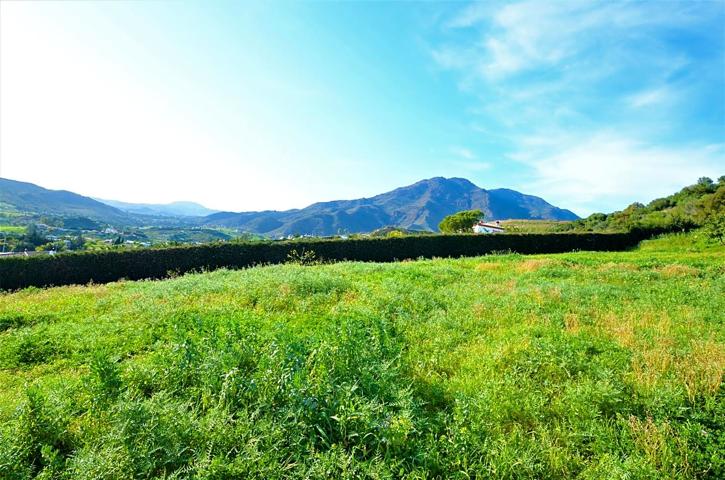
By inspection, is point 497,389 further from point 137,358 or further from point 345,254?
point 345,254

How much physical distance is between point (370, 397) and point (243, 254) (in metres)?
21.0

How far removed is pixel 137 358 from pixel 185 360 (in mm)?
2056

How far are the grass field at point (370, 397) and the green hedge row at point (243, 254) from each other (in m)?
12.8

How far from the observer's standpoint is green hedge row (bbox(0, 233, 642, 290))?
18062 mm

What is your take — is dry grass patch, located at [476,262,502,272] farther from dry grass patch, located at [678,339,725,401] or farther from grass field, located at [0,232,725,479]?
dry grass patch, located at [678,339,725,401]

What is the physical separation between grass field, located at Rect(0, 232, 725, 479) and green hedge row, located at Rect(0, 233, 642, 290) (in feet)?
41.9

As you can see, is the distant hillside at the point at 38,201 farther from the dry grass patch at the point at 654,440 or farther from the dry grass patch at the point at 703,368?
the dry grass patch at the point at 703,368

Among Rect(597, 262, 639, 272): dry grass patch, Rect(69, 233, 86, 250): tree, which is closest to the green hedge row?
Rect(69, 233, 86, 250): tree

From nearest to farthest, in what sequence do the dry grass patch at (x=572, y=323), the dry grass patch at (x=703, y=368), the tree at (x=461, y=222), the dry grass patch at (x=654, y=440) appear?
the dry grass patch at (x=654, y=440), the dry grass patch at (x=703, y=368), the dry grass patch at (x=572, y=323), the tree at (x=461, y=222)

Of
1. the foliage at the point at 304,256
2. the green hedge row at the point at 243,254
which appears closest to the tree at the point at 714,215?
the green hedge row at the point at 243,254

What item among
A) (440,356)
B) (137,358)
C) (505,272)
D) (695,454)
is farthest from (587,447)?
(505,272)

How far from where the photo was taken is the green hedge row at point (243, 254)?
18.1 m

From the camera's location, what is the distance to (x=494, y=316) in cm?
841

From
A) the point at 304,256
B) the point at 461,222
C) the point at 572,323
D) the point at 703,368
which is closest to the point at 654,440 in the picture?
the point at 703,368
